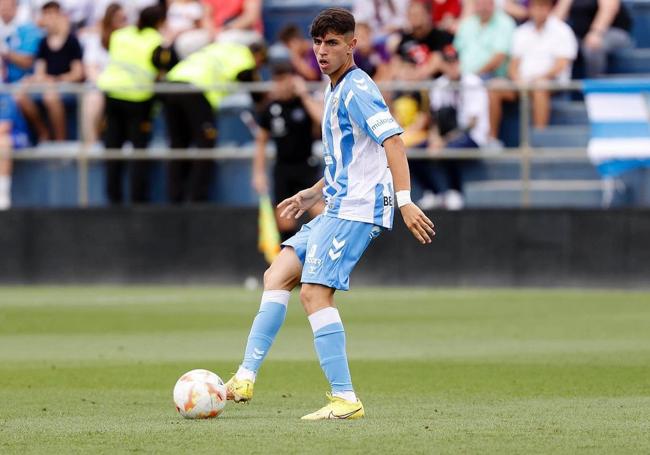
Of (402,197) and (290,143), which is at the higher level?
(402,197)

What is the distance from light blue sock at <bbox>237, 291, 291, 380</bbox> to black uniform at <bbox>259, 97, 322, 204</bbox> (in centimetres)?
1040

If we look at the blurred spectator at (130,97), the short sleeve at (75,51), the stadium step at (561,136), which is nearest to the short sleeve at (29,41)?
the short sleeve at (75,51)

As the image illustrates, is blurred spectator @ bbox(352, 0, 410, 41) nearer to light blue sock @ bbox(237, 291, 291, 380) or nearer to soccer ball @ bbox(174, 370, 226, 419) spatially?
light blue sock @ bbox(237, 291, 291, 380)

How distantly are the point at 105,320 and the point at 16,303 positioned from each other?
8.03 ft

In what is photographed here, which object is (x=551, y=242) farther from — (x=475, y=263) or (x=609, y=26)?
(x=609, y=26)

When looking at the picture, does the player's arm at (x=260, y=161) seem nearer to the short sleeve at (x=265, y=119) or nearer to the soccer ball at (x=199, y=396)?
the short sleeve at (x=265, y=119)

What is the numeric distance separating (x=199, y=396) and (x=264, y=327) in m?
0.62

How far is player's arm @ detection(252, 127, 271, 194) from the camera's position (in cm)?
1884

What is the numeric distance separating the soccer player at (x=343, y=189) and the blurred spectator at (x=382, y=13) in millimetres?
12978

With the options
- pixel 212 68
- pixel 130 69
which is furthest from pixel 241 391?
pixel 130 69

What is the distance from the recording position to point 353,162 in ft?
26.3

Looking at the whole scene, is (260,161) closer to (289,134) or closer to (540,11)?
(289,134)

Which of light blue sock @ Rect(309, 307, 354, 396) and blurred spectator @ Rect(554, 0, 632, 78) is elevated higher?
blurred spectator @ Rect(554, 0, 632, 78)

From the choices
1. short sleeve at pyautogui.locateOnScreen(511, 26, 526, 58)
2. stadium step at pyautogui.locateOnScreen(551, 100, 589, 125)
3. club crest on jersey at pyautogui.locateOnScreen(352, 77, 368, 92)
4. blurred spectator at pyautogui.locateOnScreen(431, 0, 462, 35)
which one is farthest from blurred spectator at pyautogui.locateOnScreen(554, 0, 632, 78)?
club crest on jersey at pyautogui.locateOnScreen(352, 77, 368, 92)
